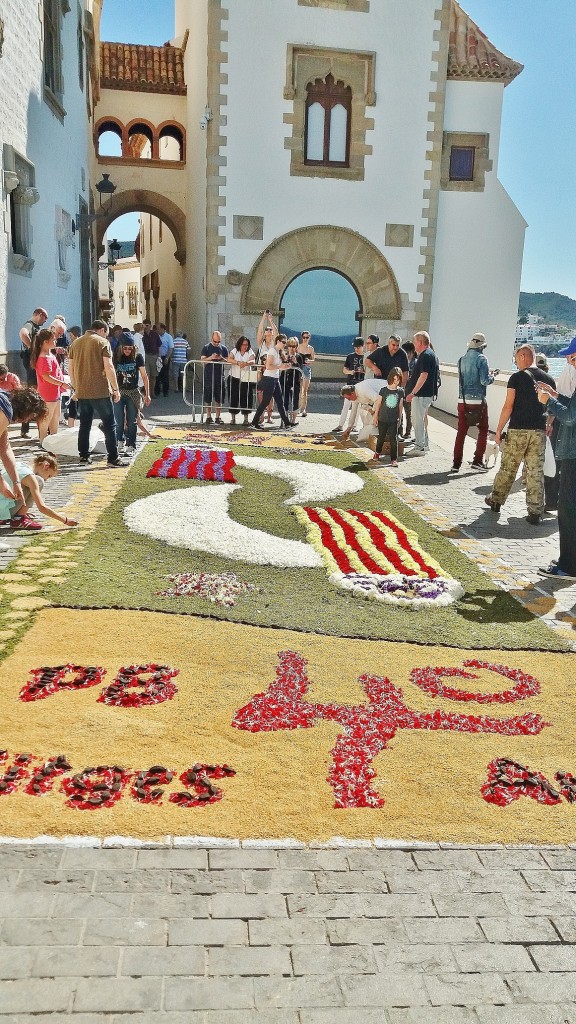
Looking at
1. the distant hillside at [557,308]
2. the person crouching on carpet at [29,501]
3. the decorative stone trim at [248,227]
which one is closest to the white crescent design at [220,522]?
the person crouching on carpet at [29,501]

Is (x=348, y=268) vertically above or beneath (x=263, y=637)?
above

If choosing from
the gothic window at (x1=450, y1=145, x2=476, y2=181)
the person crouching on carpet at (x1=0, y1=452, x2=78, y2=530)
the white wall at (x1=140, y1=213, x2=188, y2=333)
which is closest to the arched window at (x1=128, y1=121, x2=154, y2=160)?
the white wall at (x1=140, y1=213, x2=188, y2=333)

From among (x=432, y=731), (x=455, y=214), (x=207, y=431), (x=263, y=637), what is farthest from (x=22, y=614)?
(x=455, y=214)

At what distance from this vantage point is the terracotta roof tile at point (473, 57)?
24375 mm

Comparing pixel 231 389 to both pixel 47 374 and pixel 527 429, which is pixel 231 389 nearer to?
pixel 47 374

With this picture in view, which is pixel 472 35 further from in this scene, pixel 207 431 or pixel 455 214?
pixel 207 431

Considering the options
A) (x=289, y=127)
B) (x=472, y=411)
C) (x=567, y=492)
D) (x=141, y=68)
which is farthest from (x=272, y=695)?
(x=141, y=68)

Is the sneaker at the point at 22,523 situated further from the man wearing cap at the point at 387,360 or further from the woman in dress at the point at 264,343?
the woman in dress at the point at 264,343

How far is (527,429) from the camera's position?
34.6 ft

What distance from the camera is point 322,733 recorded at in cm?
492

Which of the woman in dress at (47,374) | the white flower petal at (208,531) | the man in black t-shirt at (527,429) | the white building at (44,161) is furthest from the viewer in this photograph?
the white building at (44,161)

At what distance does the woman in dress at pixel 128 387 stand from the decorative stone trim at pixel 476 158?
558 inches

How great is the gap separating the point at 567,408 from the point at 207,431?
9284mm

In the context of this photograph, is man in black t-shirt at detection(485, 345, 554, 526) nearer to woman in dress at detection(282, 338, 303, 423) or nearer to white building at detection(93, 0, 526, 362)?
woman in dress at detection(282, 338, 303, 423)
